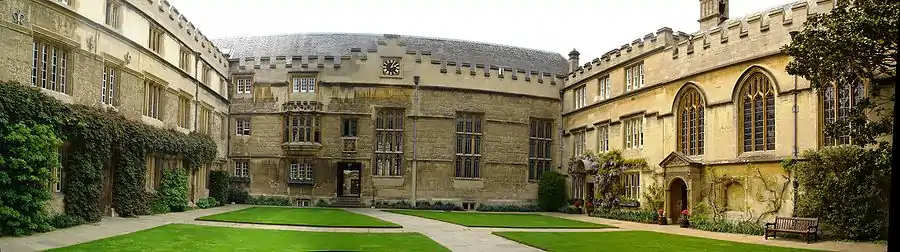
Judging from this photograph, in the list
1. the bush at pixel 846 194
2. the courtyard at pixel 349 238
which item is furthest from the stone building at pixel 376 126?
the bush at pixel 846 194

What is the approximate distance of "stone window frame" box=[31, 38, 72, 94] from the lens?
58.9 feet

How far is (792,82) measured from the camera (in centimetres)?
2191

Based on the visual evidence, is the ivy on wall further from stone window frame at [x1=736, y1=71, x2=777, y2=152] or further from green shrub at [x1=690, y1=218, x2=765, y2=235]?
stone window frame at [x1=736, y1=71, x2=777, y2=152]

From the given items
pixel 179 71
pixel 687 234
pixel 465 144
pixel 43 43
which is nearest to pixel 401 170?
pixel 465 144

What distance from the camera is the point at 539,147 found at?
3878 centimetres

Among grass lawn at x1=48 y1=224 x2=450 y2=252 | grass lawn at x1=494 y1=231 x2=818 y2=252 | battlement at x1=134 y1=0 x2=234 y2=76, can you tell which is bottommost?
grass lawn at x1=494 y1=231 x2=818 y2=252

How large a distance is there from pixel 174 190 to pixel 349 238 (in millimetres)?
12914

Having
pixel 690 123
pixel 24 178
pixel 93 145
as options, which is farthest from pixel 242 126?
pixel 24 178

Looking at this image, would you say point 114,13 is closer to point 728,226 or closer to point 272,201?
point 272,201

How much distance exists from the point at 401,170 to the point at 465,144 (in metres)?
3.37

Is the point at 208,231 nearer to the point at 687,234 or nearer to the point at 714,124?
the point at 687,234

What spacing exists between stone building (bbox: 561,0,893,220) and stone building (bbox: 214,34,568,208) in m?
5.87

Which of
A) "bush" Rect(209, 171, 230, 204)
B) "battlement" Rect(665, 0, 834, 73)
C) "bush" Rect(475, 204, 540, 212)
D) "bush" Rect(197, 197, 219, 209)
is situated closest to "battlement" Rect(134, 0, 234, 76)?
"bush" Rect(209, 171, 230, 204)

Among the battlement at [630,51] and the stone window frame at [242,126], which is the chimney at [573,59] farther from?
the stone window frame at [242,126]
